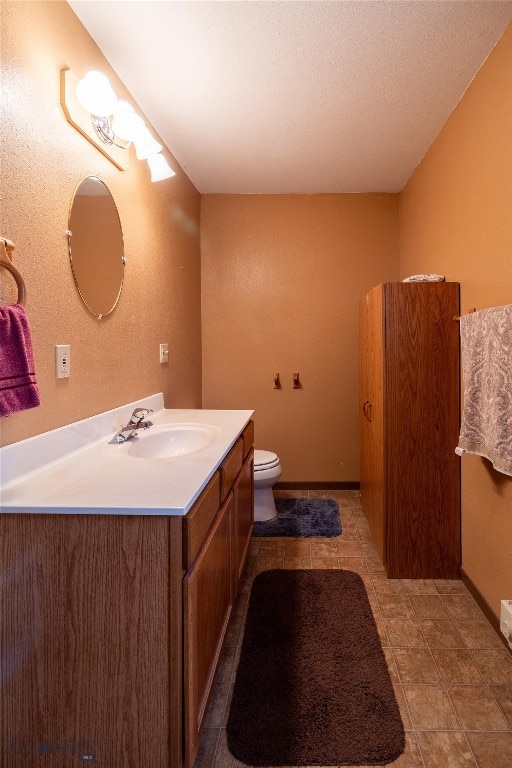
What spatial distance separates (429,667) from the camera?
1516mm

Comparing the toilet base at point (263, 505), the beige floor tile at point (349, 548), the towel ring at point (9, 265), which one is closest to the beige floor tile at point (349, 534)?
the beige floor tile at point (349, 548)

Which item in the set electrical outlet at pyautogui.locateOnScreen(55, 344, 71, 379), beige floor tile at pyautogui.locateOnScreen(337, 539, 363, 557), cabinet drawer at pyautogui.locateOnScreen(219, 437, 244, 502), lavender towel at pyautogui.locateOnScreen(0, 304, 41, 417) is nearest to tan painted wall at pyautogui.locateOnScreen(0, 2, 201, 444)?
electrical outlet at pyautogui.locateOnScreen(55, 344, 71, 379)

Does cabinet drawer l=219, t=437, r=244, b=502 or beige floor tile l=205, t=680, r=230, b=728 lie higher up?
cabinet drawer l=219, t=437, r=244, b=502

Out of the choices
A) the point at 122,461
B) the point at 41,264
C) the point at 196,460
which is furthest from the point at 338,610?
the point at 41,264

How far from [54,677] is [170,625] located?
293 millimetres

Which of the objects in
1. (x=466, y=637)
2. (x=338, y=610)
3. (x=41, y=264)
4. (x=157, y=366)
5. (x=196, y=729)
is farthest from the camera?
(x=157, y=366)

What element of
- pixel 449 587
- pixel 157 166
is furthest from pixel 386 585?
pixel 157 166

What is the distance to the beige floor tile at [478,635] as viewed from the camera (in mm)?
1639

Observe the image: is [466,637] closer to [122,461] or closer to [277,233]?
[122,461]

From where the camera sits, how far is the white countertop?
3.05 feet

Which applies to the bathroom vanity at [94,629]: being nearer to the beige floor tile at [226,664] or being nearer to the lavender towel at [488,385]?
the beige floor tile at [226,664]

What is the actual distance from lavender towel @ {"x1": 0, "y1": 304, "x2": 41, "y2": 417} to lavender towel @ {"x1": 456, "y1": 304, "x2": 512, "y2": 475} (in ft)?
5.01

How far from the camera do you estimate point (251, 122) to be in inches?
87.5

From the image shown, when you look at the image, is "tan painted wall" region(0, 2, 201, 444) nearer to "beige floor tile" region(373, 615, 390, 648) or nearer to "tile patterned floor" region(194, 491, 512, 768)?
"tile patterned floor" region(194, 491, 512, 768)
